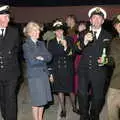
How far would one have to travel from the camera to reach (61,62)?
8000 mm

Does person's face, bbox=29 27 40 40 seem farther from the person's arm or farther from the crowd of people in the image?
the person's arm

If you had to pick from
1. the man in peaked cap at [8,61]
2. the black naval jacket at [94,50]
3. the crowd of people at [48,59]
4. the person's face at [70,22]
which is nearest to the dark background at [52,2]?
the person's face at [70,22]

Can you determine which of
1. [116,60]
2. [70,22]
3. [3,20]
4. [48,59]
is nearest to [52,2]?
[70,22]

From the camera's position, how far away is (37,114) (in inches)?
293

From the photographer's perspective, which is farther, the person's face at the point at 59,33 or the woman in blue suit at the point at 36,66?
the person's face at the point at 59,33

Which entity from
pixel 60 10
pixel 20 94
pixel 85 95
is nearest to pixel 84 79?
pixel 85 95

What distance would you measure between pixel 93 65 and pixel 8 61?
4.45 feet

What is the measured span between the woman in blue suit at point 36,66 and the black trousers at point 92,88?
55 cm

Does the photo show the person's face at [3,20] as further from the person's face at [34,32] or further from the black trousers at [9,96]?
the black trousers at [9,96]

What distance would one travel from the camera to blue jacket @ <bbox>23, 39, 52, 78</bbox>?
7.18 m

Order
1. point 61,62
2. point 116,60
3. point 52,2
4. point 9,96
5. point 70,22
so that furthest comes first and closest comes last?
point 52,2, point 70,22, point 61,62, point 9,96, point 116,60

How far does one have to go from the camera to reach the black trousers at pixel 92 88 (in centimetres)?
733

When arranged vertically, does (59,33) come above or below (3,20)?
below

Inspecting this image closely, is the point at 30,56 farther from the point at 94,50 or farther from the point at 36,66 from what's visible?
the point at 94,50
